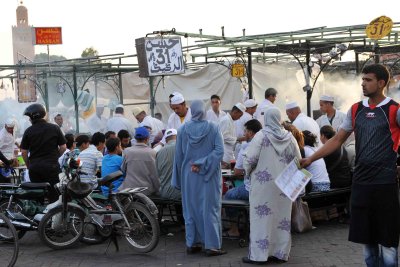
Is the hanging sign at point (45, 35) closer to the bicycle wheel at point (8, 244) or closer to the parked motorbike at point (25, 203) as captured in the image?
the parked motorbike at point (25, 203)

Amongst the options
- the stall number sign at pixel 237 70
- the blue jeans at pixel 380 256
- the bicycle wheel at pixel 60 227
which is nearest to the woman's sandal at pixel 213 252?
the bicycle wheel at pixel 60 227

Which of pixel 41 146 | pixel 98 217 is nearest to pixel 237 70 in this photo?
pixel 41 146

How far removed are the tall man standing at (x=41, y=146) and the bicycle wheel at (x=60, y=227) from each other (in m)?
0.86

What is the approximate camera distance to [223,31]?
1797cm

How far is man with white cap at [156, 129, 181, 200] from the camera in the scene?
348 inches

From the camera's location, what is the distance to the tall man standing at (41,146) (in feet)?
29.8

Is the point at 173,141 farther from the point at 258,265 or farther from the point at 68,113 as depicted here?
the point at 68,113

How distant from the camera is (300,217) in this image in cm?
877

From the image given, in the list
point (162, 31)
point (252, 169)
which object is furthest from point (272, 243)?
point (162, 31)

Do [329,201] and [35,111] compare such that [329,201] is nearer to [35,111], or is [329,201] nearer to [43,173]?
[43,173]

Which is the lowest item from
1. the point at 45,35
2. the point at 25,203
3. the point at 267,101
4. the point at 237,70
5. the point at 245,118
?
the point at 25,203

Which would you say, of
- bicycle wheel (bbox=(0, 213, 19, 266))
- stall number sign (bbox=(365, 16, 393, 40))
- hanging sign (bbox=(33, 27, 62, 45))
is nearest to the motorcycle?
bicycle wheel (bbox=(0, 213, 19, 266))

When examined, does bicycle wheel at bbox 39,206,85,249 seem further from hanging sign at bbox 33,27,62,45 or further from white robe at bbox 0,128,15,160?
hanging sign at bbox 33,27,62,45

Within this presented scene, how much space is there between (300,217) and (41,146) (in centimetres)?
350
